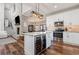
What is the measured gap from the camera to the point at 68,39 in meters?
1.97

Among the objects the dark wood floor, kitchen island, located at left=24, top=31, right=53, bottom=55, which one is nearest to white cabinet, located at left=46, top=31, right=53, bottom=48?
kitchen island, located at left=24, top=31, right=53, bottom=55

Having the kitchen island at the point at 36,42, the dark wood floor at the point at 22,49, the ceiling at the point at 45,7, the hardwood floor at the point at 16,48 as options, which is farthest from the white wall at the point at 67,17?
the hardwood floor at the point at 16,48

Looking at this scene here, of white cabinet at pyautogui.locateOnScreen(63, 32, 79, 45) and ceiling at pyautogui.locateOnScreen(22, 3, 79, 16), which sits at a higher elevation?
ceiling at pyautogui.locateOnScreen(22, 3, 79, 16)

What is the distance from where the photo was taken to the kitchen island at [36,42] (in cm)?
198

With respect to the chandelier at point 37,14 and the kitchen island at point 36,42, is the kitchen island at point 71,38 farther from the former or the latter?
the chandelier at point 37,14

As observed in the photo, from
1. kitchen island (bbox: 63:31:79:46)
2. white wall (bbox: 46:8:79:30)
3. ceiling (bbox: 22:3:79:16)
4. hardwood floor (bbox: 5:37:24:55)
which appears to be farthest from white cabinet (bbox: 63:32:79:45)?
hardwood floor (bbox: 5:37:24:55)

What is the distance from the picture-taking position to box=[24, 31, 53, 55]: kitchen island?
1979 mm

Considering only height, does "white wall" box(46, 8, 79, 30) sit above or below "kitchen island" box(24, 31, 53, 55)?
above

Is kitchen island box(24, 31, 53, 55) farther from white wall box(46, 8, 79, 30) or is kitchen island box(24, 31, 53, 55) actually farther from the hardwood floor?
white wall box(46, 8, 79, 30)

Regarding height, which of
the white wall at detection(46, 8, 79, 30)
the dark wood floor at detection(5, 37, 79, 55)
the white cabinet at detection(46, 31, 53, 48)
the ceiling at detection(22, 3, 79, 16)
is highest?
the ceiling at detection(22, 3, 79, 16)

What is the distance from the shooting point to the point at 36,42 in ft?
6.60

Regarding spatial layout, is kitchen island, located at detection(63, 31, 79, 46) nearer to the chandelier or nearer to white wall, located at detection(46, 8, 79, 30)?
white wall, located at detection(46, 8, 79, 30)

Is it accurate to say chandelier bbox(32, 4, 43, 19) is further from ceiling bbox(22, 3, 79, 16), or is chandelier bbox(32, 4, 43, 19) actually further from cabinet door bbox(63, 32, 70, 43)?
cabinet door bbox(63, 32, 70, 43)

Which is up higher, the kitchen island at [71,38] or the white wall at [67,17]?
the white wall at [67,17]
